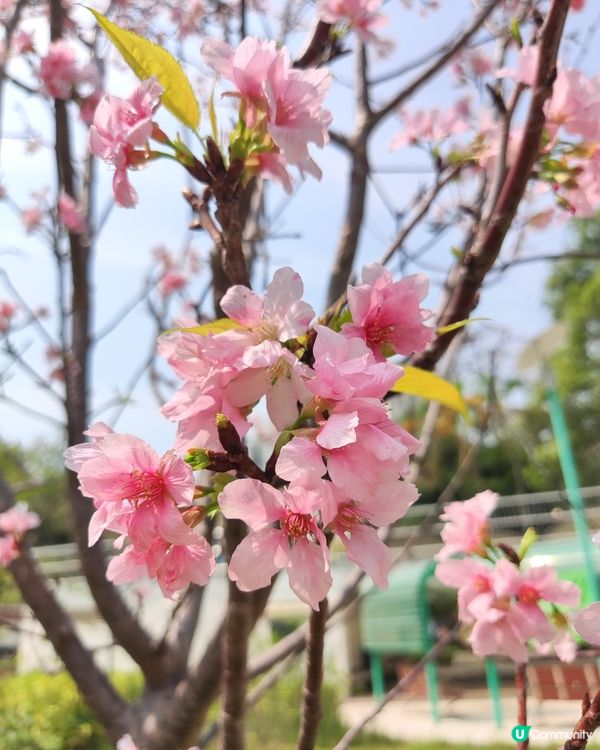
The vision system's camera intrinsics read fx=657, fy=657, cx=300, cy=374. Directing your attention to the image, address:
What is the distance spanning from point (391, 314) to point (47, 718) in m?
6.95

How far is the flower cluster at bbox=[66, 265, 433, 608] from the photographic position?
526mm

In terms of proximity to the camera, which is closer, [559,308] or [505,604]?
[505,604]

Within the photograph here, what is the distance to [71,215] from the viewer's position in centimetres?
197

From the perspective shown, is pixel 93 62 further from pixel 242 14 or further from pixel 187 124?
pixel 187 124

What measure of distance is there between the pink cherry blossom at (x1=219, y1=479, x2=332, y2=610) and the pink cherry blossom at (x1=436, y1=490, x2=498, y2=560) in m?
0.74

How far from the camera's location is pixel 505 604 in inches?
42.9

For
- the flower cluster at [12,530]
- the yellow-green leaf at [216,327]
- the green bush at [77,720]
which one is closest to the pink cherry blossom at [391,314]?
the yellow-green leaf at [216,327]

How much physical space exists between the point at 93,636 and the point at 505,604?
845cm

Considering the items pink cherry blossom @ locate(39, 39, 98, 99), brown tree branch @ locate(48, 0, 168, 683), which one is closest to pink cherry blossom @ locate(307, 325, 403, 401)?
brown tree branch @ locate(48, 0, 168, 683)

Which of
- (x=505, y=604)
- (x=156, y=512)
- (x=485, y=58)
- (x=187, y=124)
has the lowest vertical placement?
(x=505, y=604)

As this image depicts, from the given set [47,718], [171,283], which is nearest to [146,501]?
[171,283]

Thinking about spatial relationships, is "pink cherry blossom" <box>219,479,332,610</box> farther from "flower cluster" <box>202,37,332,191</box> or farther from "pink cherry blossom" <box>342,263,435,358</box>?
"flower cluster" <box>202,37,332,191</box>

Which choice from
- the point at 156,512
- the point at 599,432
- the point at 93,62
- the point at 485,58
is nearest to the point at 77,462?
the point at 156,512

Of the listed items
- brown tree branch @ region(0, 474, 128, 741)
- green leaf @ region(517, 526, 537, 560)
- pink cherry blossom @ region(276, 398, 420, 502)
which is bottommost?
brown tree branch @ region(0, 474, 128, 741)
